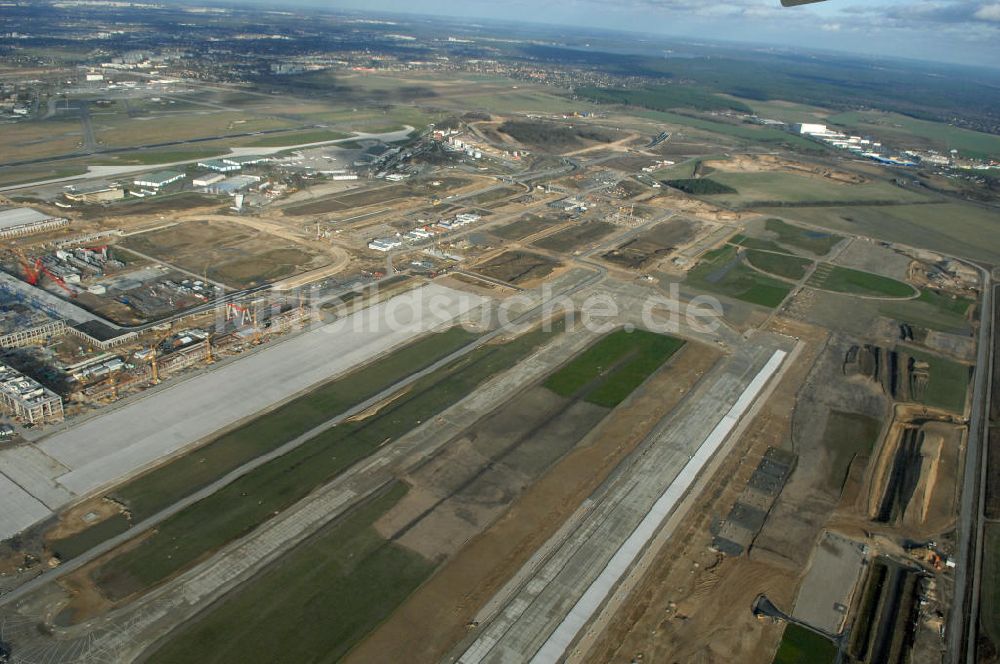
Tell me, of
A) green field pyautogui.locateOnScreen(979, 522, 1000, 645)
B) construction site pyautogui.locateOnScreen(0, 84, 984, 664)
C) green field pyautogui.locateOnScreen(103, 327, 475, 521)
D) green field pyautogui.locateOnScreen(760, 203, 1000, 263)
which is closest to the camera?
construction site pyautogui.locateOnScreen(0, 84, 984, 664)

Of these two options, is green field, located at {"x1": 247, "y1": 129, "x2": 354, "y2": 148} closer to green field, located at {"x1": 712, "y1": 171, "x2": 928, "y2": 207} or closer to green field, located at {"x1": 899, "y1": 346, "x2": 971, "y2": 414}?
green field, located at {"x1": 712, "y1": 171, "x2": 928, "y2": 207}

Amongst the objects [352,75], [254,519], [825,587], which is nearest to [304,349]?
[254,519]

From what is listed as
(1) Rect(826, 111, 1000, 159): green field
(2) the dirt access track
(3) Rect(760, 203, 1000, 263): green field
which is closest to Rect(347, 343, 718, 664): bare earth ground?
(2) the dirt access track

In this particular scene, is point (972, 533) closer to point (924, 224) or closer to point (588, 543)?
point (588, 543)

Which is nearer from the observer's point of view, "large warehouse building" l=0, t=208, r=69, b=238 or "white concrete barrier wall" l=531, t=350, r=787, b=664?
"white concrete barrier wall" l=531, t=350, r=787, b=664

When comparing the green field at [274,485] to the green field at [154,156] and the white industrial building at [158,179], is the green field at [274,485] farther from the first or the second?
the green field at [154,156]

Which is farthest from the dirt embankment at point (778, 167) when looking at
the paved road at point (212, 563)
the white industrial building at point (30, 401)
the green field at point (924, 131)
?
the white industrial building at point (30, 401)
